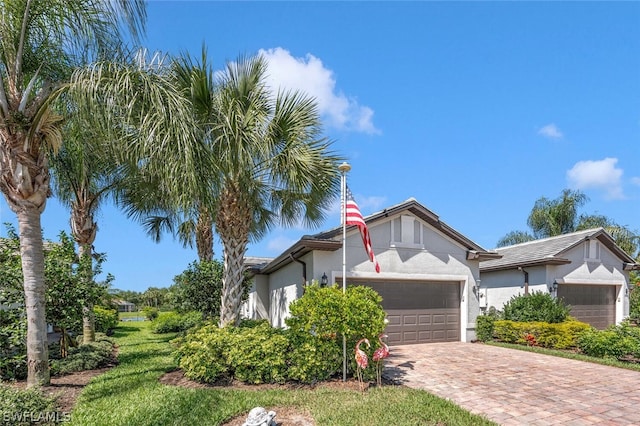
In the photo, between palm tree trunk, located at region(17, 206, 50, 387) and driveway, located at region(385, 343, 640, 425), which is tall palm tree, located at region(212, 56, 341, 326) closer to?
palm tree trunk, located at region(17, 206, 50, 387)

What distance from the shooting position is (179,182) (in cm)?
626

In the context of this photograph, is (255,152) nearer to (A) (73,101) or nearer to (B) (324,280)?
(A) (73,101)

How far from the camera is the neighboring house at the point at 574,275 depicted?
16.0 meters

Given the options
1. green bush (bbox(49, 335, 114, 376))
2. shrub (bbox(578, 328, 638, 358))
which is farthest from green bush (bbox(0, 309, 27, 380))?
shrub (bbox(578, 328, 638, 358))

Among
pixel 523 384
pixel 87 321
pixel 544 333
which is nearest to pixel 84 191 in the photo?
pixel 87 321

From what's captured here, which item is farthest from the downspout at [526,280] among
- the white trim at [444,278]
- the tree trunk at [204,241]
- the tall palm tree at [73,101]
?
the tall palm tree at [73,101]

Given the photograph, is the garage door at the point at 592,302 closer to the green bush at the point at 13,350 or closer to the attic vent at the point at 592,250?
the attic vent at the point at 592,250

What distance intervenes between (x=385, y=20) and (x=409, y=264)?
7882mm

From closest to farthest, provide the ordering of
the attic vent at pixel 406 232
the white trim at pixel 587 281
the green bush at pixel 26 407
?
the green bush at pixel 26 407, the attic vent at pixel 406 232, the white trim at pixel 587 281

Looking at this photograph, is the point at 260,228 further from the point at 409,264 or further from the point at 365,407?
the point at 365,407


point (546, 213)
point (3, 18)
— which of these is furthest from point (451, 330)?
point (546, 213)

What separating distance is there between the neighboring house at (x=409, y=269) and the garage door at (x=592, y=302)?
218 inches

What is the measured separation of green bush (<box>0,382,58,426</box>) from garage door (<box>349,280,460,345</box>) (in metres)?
9.07

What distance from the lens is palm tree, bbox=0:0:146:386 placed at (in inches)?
259
